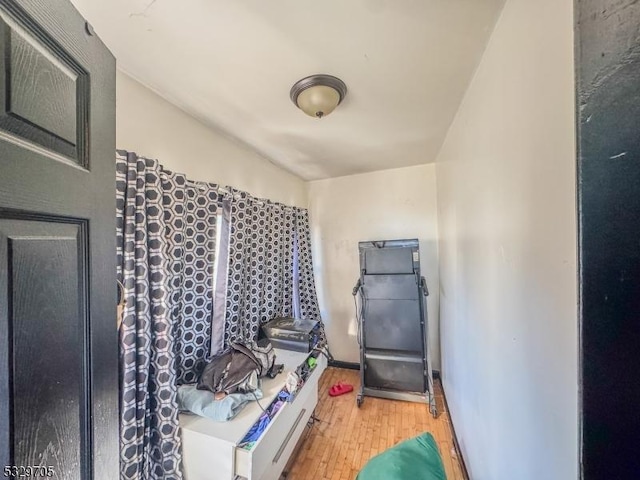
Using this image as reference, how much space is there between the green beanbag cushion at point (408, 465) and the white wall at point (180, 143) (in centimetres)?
178

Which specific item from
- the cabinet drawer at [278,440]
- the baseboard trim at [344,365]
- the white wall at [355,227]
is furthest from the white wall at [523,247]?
the baseboard trim at [344,365]

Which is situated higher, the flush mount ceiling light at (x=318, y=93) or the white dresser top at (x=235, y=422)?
the flush mount ceiling light at (x=318, y=93)

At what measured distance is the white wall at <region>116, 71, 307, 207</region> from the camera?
1173 mm

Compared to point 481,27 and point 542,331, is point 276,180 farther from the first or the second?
point 542,331

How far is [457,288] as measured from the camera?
169 centimetres

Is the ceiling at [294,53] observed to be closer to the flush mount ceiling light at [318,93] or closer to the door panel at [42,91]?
the flush mount ceiling light at [318,93]

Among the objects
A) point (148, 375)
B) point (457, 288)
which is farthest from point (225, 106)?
point (457, 288)

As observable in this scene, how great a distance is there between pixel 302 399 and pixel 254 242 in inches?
46.5

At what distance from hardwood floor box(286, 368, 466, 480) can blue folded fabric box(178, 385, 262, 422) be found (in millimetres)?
737

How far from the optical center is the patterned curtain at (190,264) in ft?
4.40

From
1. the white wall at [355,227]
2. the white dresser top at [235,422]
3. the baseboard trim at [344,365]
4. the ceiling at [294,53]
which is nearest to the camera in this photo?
the ceiling at [294,53]

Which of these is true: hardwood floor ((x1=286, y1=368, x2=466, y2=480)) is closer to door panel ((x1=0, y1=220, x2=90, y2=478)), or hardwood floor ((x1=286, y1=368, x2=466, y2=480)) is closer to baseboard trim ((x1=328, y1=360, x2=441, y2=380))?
baseboard trim ((x1=328, y1=360, x2=441, y2=380))

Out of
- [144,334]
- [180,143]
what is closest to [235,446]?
[144,334]

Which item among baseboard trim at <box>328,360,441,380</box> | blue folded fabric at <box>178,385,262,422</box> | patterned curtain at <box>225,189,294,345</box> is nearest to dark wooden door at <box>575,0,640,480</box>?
blue folded fabric at <box>178,385,262,422</box>
